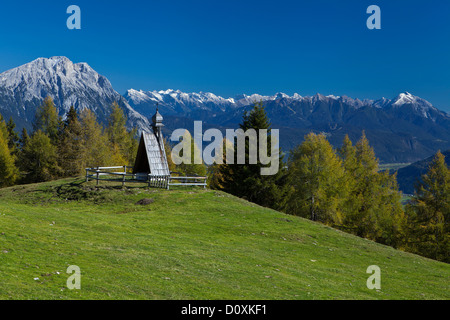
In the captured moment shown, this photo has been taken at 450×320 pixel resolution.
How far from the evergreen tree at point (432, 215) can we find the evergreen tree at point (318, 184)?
10.9 meters

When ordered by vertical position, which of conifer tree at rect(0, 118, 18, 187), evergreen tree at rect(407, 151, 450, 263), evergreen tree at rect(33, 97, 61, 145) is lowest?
evergreen tree at rect(407, 151, 450, 263)

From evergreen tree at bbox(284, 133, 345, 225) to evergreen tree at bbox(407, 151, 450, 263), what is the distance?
10.9 meters

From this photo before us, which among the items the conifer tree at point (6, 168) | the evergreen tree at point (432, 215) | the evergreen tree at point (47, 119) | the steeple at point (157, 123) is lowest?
the evergreen tree at point (432, 215)

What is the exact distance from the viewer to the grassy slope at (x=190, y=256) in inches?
499

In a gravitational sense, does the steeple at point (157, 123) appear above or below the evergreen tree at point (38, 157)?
above

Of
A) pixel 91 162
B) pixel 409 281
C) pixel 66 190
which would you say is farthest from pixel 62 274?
pixel 91 162

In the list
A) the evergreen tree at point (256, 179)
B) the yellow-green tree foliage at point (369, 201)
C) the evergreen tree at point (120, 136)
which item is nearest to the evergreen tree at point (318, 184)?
the yellow-green tree foliage at point (369, 201)

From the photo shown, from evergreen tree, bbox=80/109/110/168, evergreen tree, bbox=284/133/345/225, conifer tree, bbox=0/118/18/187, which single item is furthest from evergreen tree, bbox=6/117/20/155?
evergreen tree, bbox=284/133/345/225

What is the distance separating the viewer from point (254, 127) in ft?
181

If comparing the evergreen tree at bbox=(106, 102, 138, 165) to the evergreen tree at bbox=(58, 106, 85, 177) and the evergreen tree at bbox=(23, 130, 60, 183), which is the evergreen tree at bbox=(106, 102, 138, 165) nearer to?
the evergreen tree at bbox=(58, 106, 85, 177)

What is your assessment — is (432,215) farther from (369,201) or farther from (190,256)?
(190,256)

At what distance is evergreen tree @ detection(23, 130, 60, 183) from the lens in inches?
2726

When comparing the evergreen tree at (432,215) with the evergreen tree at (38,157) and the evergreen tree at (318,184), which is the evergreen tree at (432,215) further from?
the evergreen tree at (38,157)
